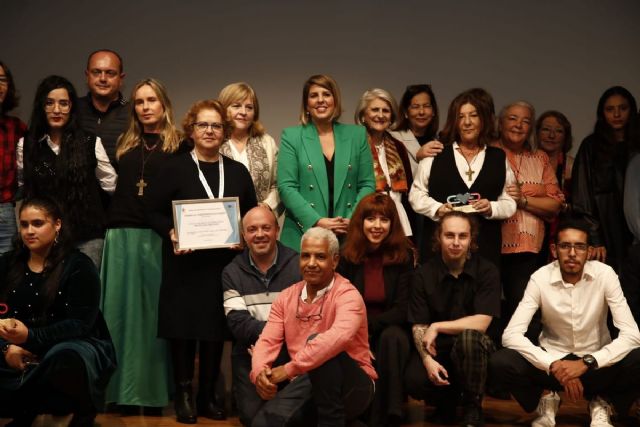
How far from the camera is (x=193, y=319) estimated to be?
479cm

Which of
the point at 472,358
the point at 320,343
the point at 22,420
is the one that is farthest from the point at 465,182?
the point at 22,420

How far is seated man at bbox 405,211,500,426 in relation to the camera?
4.62m

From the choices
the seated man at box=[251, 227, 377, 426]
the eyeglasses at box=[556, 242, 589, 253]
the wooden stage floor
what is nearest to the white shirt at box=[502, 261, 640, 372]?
the eyeglasses at box=[556, 242, 589, 253]

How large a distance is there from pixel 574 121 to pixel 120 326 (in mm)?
3340

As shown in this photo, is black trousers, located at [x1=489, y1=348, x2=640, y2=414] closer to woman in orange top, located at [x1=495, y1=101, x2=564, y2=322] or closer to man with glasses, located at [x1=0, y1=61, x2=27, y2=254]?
woman in orange top, located at [x1=495, y1=101, x2=564, y2=322]

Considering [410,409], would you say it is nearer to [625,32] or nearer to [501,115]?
[501,115]

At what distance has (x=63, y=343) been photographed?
4.36 meters

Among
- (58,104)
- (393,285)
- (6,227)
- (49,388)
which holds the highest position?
(58,104)

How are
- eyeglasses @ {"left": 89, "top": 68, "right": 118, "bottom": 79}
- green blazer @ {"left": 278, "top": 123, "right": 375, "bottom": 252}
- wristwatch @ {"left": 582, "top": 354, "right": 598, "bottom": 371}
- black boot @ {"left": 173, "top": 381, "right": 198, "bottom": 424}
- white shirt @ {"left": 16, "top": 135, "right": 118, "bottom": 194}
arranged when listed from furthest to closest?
eyeglasses @ {"left": 89, "top": 68, "right": 118, "bottom": 79}
green blazer @ {"left": 278, "top": 123, "right": 375, "bottom": 252}
white shirt @ {"left": 16, "top": 135, "right": 118, "bottom": 194}
black boot @ {"left": 173, "top": 381, "right": 198, "bottom": 424}
wristwatch @ {"left": 582, "top": 354, "right": 598, "bottom": 371}

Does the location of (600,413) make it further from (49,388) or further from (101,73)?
(101,73)

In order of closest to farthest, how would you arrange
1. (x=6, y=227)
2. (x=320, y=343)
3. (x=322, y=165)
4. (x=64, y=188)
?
(x=320, y=343) < (x=64, y=188) < (x=6, y=227) < (x=322, y=165)

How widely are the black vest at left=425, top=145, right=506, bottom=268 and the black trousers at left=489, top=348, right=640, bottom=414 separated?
0.71m

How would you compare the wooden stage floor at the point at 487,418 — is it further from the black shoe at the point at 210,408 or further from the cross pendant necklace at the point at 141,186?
the cross pendant necklace at the point at 141,186

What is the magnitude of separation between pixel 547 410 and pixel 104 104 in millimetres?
2793
